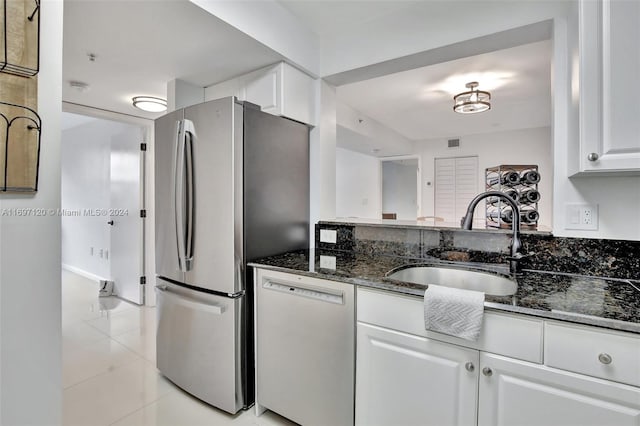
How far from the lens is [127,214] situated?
377cm

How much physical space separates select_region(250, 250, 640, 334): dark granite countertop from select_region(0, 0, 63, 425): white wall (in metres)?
0.90

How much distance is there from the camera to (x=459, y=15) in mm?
1847

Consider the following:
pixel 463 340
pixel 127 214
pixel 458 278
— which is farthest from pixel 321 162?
pixel 127 214

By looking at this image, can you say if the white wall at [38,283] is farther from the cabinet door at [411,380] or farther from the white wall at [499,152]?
the white wall at [499,152]

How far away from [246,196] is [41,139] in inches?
35.6

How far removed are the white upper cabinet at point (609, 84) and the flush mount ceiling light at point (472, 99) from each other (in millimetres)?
2342

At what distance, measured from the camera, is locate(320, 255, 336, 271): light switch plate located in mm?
1674

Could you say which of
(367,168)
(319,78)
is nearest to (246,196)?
(319,78)

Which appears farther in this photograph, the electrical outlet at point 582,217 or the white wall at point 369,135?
the white wall at point 369,135

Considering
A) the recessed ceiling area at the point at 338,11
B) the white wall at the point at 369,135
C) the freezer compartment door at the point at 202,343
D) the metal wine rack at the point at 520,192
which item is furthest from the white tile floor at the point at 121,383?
the white wall at the point at 369,135

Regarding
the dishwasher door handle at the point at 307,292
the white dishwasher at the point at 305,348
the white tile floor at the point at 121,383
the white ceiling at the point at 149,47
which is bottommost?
the white tile floor at the point at 121,383

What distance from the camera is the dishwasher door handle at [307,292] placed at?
1.48 metres

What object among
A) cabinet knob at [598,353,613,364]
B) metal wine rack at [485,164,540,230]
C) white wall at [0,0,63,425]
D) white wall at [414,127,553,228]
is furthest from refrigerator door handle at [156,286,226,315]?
white wall at [414,127,553,228]

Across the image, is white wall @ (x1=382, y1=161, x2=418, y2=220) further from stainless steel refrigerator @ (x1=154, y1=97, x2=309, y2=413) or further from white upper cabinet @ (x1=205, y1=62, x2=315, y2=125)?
stainless steel refrigerator @ (x1=154, y1=97, x2=309, y2=413)
